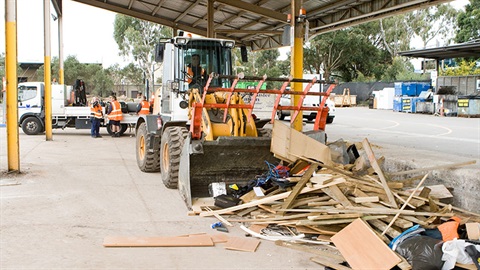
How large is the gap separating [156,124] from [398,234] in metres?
6.62

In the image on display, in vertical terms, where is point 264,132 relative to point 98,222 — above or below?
above

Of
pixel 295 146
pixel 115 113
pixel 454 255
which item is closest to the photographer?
pixel 454 255

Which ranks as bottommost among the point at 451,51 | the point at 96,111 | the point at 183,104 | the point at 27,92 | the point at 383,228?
the point at 383,228

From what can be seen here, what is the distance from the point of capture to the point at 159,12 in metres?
22.8

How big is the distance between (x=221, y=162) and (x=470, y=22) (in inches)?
2104

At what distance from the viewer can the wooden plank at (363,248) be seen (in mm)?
5043

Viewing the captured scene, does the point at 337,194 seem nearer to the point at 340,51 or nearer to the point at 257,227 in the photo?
the point at 257,227

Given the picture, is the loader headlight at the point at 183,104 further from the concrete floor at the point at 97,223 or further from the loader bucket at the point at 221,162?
the concrete floor at the point at 97,223

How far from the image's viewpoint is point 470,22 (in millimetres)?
53250

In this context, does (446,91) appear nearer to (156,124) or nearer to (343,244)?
(156,124)

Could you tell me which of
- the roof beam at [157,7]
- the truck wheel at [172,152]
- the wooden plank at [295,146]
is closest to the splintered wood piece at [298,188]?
the wooden plank at [295,146]

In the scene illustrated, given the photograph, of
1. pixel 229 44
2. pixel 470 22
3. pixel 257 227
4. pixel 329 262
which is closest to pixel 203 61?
pixel 229 44

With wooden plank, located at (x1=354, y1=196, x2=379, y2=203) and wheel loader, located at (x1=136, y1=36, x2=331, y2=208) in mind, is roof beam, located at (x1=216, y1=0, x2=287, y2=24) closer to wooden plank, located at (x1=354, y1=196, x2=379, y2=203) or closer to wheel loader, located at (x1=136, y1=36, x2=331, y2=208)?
wheel loader, located at (x1=136, y1=36, x2=331, y2=208)

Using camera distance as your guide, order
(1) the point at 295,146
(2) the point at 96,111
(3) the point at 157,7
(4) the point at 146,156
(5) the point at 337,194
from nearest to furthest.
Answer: (5) the point at 337,194 < (1) the point at 295,146 < (4) the point at 146,156 < (2) the point at 96,111 < (3) the point at 157,7
